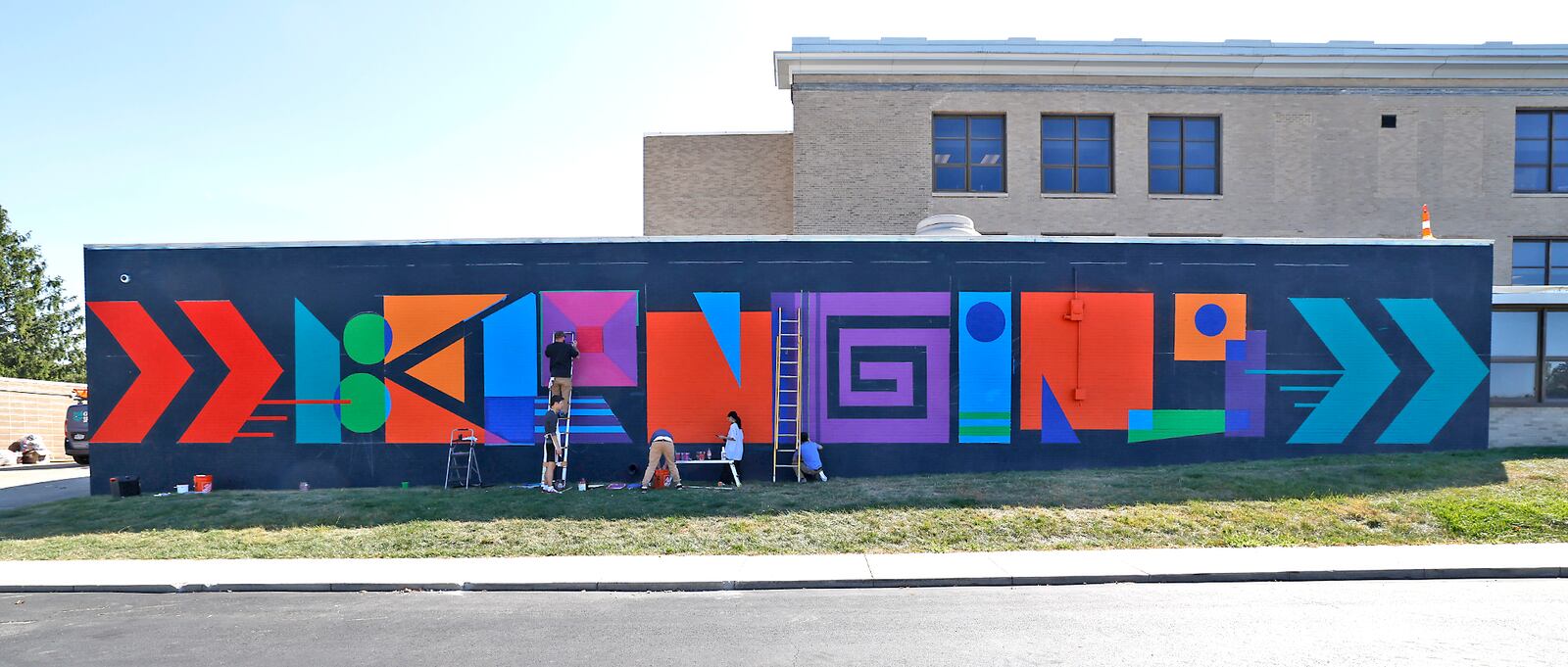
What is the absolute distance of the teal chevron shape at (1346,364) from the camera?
18328mm

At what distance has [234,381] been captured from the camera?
1828cm

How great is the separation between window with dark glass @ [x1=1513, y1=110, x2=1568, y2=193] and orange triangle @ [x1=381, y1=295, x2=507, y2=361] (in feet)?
94.8

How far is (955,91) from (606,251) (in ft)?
43.5

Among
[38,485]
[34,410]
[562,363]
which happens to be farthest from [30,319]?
[562,363]

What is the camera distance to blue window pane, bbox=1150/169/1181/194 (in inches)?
1073

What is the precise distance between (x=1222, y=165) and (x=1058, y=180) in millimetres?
4682

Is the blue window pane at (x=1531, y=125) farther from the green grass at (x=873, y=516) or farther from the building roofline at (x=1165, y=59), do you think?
the green grass at (x=873, y=516)

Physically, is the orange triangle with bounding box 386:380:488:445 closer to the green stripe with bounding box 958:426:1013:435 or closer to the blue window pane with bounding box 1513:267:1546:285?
the green stripe with bounding box 958:426:1013:435

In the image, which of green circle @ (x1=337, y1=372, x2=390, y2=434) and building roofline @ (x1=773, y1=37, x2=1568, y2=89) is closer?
green circle @ (x1=337, y1=372, x2=390, y2=434)

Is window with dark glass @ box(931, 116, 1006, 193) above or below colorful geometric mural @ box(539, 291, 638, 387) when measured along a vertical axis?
above

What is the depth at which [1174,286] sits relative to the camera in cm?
1831


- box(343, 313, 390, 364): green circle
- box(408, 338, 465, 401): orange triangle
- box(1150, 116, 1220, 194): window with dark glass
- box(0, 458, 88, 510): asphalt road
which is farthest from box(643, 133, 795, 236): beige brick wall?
box(0, 458, 88, 510): asphalt road

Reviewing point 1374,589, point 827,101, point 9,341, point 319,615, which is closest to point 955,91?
point 827,101

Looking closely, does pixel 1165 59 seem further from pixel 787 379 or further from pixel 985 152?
pixel 787 379
